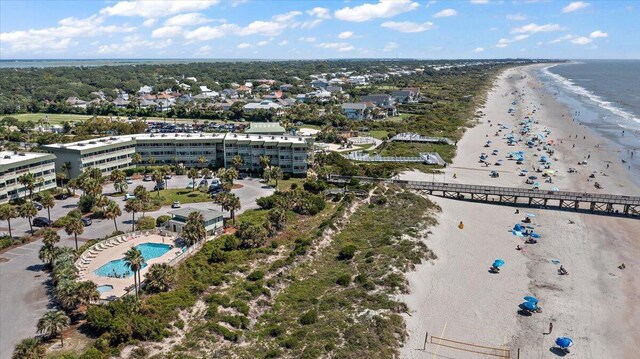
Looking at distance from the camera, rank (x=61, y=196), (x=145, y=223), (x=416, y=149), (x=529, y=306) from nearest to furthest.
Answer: (x=529, y=306) → (x=145, y=223) → (x=61, y=196) → (x=416, y=149)

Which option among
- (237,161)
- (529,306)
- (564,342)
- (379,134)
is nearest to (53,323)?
(564,342)

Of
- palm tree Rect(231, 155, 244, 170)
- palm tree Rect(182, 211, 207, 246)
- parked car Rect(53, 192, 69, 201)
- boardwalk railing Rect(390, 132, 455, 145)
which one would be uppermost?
palm tree Rect(231, 155, 244, 170)

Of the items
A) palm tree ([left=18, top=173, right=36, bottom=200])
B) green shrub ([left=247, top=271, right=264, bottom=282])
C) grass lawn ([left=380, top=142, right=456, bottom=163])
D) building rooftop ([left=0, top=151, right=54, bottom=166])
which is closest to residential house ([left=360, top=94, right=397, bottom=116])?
grass lawn ([left=380, top=142, right=456, bottom=163])

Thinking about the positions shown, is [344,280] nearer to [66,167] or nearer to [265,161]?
[265,161]

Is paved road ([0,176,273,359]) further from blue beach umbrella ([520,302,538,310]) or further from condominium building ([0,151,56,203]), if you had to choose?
blue beach umbrella ([520,302,538,310])

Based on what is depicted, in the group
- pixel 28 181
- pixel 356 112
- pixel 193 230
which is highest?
pixel 356 112

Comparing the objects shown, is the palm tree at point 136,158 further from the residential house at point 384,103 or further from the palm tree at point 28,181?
the residential house at point 384,103
